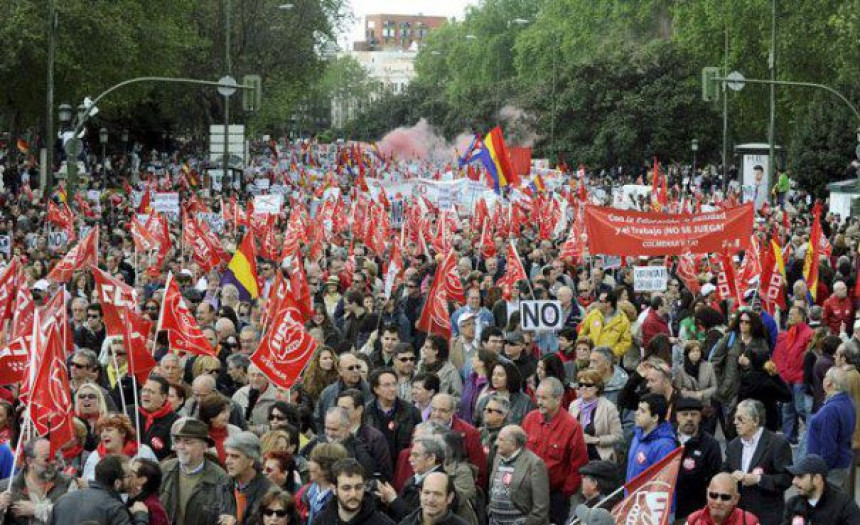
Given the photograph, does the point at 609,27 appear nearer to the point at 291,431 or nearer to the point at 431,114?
the point at 431,114

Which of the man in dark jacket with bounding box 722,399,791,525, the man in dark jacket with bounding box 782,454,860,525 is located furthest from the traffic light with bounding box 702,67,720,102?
the man in dark jacket with bounding box 782,454,860,525

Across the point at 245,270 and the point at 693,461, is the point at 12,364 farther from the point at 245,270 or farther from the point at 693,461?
the point at 245,270

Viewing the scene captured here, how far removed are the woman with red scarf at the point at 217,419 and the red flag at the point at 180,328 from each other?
3.65 metres

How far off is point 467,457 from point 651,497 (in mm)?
2019

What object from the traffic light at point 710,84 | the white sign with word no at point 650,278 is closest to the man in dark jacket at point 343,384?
the white sign with word no at point 650,278

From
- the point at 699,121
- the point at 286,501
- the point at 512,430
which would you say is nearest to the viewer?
the point at 286,501

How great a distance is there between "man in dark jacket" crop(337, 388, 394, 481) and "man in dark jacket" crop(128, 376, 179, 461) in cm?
110

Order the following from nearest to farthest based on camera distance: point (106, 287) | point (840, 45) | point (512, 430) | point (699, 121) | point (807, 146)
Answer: point (512, 430) < point (106, 287) < point (840, 45) < point (807, 146) < point (699, 121)

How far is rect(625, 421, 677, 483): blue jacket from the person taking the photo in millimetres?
10125

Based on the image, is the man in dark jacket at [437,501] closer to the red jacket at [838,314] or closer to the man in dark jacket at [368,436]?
the man in dark jacket at [368,436]

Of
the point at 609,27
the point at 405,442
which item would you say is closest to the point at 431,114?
the point at 609,27

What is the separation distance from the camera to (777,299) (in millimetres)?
18906

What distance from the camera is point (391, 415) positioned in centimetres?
1091

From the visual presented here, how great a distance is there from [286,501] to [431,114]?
9541 cm
